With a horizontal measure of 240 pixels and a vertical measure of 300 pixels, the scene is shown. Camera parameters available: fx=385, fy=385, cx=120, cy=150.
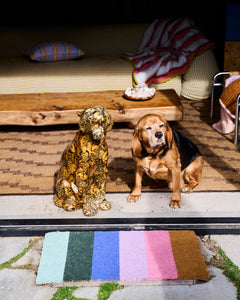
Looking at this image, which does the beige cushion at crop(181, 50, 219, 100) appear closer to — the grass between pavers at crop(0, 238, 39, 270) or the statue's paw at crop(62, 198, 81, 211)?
the statue's paw at crop(62, 198, 81, 211)

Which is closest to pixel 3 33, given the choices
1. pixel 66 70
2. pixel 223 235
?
pixel 66 70

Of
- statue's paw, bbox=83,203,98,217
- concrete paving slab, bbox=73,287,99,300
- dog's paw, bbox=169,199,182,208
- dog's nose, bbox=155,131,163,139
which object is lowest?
dog's paw, bbox=169,199,182,208

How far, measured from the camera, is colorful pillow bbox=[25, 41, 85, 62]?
5023mm

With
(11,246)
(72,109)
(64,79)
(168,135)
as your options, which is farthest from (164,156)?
(64,79)

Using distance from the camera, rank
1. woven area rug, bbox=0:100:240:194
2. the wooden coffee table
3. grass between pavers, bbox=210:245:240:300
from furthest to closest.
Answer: the wooden coffee table
woven area rug, bbox=0:100:240:194
grass between pavers, bbox=210:245:240:300

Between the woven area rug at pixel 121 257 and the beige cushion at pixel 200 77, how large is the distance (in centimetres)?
283

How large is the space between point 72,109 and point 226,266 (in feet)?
7.35

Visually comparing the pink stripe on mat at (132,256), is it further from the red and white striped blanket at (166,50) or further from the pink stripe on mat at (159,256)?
the red and white striped blanket at (166,50)

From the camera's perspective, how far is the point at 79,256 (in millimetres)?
2225

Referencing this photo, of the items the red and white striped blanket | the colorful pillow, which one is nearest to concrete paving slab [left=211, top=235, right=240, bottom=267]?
the red and white striped blanket

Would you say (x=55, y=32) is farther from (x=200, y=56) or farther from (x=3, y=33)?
(x=200, y=56)

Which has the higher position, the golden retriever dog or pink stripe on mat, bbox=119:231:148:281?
the golden retriever dog

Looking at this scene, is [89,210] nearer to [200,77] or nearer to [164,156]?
[164,156]

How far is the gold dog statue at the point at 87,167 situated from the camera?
89.0 inches
